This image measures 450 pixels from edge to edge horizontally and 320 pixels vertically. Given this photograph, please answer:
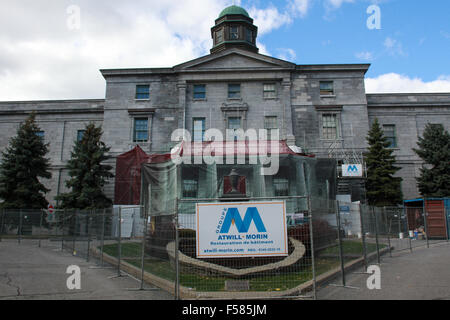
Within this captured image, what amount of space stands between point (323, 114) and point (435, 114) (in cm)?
1104

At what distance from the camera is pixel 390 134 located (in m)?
31.7

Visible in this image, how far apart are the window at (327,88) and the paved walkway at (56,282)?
2468 cm

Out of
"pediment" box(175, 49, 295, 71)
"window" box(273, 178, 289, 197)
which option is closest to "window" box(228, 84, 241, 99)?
"pediment" box(175, 49, 295, 71)

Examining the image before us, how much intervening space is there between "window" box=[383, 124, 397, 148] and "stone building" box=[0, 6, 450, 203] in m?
0.09

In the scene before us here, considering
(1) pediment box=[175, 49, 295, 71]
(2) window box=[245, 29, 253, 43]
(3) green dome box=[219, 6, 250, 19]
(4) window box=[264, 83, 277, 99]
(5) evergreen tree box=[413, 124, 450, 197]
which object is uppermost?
(3) green dome box=[219, 6, 250, 19]

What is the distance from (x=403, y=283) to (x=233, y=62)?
25.4 metres

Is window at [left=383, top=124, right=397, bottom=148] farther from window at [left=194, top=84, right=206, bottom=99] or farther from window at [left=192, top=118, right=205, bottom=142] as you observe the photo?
window at [left=194, top=84, right=206, bottom=99]

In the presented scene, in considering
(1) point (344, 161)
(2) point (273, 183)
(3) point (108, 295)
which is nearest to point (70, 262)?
(3) point (108, 295)

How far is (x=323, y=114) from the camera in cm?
3020

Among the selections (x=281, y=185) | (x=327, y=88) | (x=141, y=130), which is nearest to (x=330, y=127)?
(x=327, y=88)

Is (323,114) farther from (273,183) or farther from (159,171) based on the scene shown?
(159,171)

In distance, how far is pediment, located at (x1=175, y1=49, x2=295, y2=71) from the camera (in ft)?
99.6

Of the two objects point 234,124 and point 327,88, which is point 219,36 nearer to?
point 234,124

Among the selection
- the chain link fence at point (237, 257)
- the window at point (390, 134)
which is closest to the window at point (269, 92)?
the window at point (390, 134)
